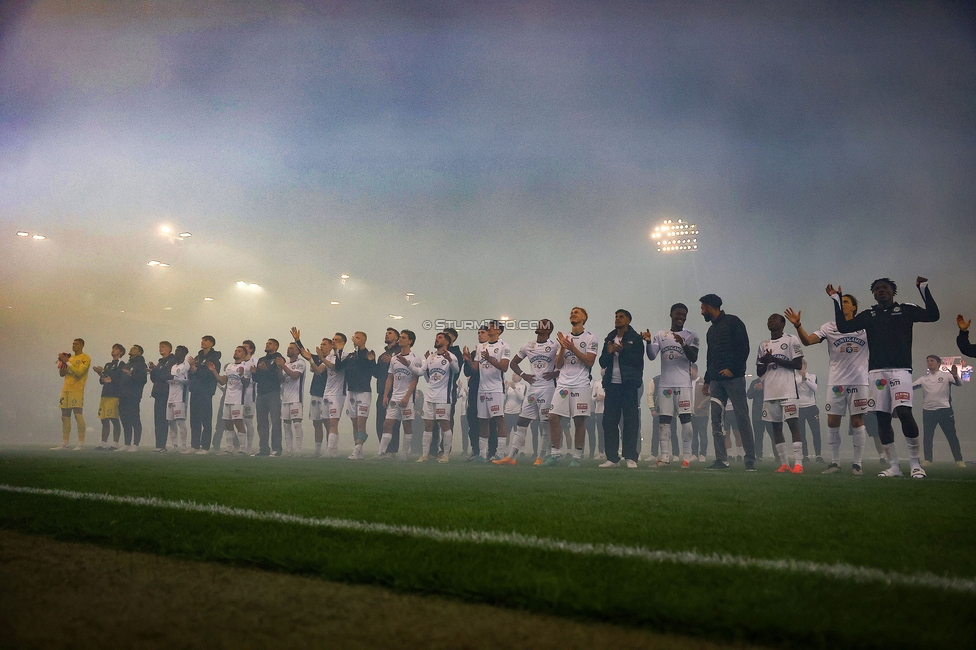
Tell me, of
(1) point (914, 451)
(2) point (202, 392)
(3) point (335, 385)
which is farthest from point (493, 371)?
(2) point (202, 392)

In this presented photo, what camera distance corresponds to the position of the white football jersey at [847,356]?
297 inches

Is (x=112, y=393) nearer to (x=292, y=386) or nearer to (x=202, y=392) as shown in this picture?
(x=202, y=392)

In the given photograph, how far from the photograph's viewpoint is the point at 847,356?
7652 millimetres

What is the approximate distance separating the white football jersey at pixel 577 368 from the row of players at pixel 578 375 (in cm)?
2

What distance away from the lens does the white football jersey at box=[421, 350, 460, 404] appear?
10602 millimetres

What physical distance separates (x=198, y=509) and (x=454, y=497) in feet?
5.23

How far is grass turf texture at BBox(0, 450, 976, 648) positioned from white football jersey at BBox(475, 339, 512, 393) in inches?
189

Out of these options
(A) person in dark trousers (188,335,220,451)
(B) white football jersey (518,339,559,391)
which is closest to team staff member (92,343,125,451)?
(A) person in dark trousers (188,335,220,451)

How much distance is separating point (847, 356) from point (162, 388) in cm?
1288

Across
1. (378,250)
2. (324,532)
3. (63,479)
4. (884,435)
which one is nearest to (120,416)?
(63,479)

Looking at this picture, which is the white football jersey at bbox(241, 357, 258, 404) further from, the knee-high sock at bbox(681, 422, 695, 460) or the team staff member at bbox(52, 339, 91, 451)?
the knee-high sock at bbox(681, 422, 695, 460)

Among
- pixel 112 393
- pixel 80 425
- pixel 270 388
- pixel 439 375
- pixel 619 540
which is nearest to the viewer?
pixel 619 540

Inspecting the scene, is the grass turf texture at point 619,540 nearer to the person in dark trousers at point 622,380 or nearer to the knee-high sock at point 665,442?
the person in dark trousers at point 622,380

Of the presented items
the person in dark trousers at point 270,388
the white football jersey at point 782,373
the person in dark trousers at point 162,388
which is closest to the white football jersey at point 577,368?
the white football jersey at point 782,373
